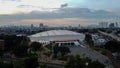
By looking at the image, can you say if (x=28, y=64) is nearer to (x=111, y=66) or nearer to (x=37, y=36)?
(x=111, y=66)

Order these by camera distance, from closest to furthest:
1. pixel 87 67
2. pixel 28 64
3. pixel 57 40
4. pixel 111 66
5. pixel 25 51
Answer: pixel 87 67, pixel 28 64, pixel 111 66, pixel 25 51, pixel 57 40

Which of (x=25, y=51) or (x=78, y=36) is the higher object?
(x=25, y=51)

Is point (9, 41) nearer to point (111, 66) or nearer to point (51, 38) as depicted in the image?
point (51, 38)

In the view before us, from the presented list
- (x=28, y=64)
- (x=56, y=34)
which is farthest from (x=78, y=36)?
(x=28, y=64)

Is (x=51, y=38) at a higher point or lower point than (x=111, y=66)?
lower

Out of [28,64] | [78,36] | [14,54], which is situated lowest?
[78,36]

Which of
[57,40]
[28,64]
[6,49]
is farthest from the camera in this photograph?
[57,40]

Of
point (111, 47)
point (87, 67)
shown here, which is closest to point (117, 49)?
point (111, 47)

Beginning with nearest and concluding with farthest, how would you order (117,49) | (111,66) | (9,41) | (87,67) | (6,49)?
(87,67)
(111,66)
(117,49)
(6,49)
(9,41)

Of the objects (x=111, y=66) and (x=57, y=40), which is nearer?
(x=111, y=66)
